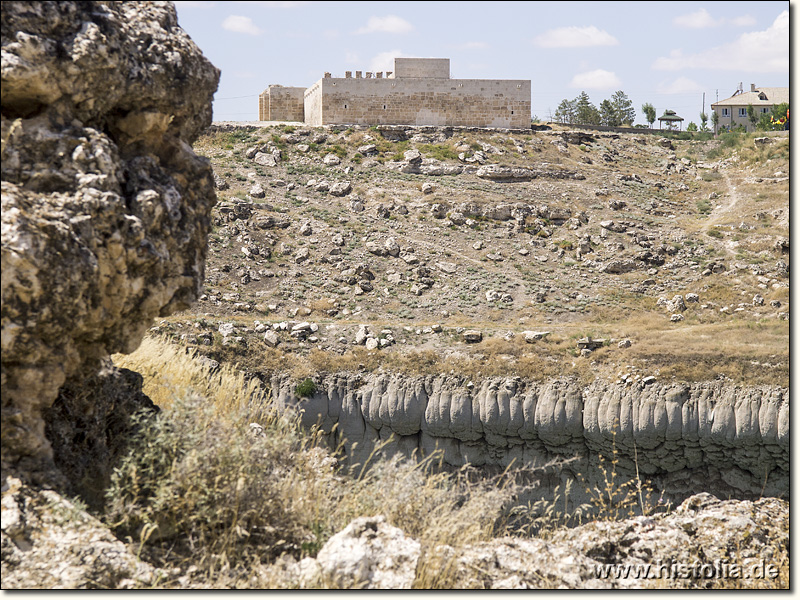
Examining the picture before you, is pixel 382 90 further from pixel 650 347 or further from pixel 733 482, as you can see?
pixel 733 482

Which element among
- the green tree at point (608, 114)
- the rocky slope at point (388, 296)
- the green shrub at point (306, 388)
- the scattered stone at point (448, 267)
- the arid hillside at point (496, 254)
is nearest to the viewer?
the rocky slope at point (388, 296)

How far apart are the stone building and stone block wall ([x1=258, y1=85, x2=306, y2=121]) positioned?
2.74 m

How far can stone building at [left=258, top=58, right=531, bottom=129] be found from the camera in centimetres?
3497

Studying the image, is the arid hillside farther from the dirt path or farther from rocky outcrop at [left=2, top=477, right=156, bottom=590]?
rocky outcrop at [left=2, top=477, right=156, bottom=590]

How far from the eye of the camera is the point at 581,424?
13633 mm

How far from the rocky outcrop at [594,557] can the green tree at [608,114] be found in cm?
5012

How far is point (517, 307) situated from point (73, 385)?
16919mm

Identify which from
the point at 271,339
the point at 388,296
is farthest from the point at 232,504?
the point at 388,296

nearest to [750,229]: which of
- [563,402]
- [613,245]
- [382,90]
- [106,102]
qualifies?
[613,245]

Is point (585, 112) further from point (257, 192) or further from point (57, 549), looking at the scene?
point (57, 549)

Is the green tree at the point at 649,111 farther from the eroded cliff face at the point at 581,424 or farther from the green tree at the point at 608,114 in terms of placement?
the eroded cliff face at the point at 581,424

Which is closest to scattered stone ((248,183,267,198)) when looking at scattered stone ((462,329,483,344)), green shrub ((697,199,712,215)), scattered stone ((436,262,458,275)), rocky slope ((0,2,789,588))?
rocky slope ((0,2,789,588))

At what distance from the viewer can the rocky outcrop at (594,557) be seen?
3.72 meters

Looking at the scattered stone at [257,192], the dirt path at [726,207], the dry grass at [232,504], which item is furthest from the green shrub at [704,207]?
the dry grass at [232,504]
